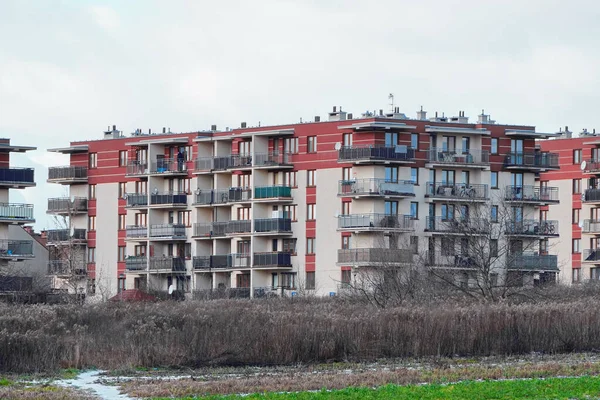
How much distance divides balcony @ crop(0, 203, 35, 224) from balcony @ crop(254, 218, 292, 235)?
16.8 m

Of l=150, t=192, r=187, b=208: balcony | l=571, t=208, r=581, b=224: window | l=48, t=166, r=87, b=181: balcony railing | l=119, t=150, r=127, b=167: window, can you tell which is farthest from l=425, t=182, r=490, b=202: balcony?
l=48, t=166, r=87, b=181: balcony railing

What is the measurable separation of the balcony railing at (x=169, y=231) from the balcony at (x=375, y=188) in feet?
51.8

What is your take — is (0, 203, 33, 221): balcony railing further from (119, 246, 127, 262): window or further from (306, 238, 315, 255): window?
(306, 238, 315, 255): window

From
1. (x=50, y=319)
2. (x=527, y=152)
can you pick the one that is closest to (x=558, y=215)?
(x=527, y=152)

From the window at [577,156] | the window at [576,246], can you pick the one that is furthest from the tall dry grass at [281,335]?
the window at [577,156]

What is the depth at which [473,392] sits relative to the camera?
37.9 metres

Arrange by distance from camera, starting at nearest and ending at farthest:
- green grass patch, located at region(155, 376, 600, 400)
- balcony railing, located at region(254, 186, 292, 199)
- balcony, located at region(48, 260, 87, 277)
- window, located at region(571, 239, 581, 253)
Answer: green grass patch, located at region(155, 376, 600, 400) < balcony railing, located at region(254, 186, 292, 199) < balcony, located at region(48, 260, 87, 277) < window, located at region(571, 239, 581, 253)

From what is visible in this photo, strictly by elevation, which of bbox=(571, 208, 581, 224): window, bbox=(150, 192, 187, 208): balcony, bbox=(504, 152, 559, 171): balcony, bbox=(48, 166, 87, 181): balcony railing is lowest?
bbox=(571, 208, 581, 224): window

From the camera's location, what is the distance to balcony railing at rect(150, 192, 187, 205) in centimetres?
11269

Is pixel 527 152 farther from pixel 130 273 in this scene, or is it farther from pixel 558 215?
pixel 130 273

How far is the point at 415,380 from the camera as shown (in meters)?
42.7

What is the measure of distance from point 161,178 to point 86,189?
787 centimetres

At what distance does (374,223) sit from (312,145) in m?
8.39

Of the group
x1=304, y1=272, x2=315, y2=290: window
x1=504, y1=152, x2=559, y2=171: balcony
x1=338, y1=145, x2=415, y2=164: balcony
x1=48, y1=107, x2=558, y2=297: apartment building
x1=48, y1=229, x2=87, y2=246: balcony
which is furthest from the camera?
x1=48, y1=229, x2=87, y2=246: balcony
